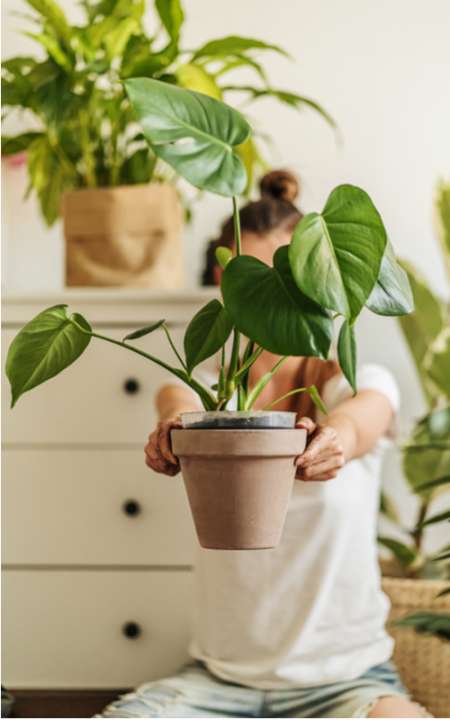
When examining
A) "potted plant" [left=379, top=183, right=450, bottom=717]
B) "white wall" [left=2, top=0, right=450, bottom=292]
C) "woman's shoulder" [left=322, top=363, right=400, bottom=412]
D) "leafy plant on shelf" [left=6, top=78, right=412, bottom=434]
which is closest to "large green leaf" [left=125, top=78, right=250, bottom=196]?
"leafy plant on shelf" [left=6, top=78, right=412, bottom=434]

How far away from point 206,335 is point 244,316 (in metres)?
0.14

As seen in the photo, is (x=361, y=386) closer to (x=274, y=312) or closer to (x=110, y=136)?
(x=274, y=312)

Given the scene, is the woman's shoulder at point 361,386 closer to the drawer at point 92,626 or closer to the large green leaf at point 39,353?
the drawer at point 92,626

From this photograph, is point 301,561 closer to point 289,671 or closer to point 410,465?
point 289,671

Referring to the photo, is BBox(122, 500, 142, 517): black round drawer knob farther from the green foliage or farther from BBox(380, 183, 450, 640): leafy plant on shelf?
the green foliage

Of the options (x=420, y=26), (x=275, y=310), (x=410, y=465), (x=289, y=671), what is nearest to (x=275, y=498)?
(x=275, y=310)

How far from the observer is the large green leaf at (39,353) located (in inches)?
38.3

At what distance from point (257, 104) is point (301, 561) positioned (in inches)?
51.9

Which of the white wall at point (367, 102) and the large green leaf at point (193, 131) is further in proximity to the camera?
the white wall at point (367, 102)

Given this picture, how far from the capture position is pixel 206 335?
3.35 ft

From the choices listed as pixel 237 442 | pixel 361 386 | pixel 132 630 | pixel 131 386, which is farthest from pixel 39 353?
pixel 132 630

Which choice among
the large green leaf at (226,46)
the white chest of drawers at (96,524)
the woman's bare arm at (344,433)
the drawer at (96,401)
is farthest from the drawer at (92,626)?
→ the large green leaf at (226,46)

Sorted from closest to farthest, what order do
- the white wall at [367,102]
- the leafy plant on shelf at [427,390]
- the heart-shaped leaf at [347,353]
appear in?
the heart-shaped leaf at [347,353]
the leafy plant on shelf at [427,390]
the white wall at [367,102]

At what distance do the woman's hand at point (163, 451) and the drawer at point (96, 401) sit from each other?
0.71m
